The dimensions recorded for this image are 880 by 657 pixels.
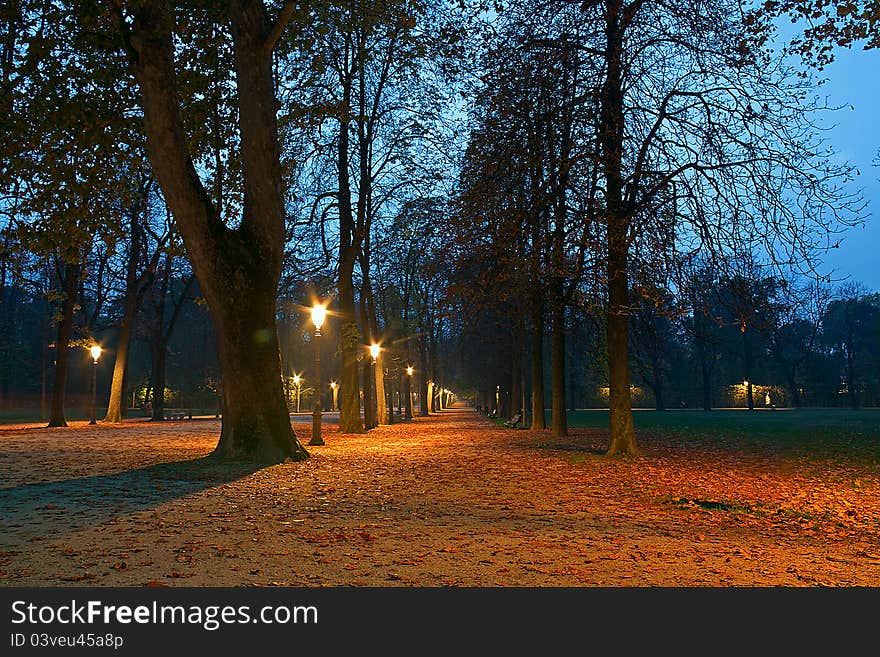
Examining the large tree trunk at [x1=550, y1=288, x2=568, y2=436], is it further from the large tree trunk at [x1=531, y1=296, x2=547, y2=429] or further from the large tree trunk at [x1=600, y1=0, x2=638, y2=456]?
the large tree trunk at [x1=600, y1=0, x2=638, y2=456]

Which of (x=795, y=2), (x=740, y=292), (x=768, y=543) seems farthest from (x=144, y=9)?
(x=768, y=543)

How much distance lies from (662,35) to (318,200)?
13.3 m

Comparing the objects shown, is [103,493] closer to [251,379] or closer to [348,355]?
[251,379]

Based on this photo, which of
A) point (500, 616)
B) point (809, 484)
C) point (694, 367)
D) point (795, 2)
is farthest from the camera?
point (694, 367)

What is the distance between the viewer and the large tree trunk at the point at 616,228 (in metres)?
12.8

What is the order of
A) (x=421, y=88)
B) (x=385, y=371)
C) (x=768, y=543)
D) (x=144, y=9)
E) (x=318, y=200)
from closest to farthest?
(x=768, y=543), (x=144, y=9), (x=318, y=200), (x=421, y=88), (x=385, y=371)

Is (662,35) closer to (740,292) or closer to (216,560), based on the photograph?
(740,292)

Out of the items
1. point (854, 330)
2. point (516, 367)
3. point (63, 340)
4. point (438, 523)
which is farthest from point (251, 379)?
point (854, 330)

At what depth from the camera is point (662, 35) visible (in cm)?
1386

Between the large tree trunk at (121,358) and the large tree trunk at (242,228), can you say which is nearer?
the large tree trunk at (242,228)

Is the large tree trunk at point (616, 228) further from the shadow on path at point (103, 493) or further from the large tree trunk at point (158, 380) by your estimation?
the large tree trunk at point (158, 380)

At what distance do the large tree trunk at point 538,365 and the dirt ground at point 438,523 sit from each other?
26.9 feet

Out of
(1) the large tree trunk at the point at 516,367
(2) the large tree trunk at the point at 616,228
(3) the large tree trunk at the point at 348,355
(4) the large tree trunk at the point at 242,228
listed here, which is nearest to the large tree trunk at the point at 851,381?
(1) the large tree trunk at the point at 516,367

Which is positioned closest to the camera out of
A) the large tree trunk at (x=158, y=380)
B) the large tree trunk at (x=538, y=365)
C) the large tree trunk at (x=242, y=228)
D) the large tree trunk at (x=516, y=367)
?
the large tree trunk at (x=242, y=228)
